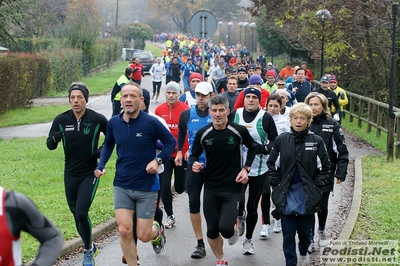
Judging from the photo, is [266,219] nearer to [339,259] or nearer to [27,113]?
[339,259]

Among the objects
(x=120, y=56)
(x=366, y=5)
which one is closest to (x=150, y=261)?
(x=366, y=5)

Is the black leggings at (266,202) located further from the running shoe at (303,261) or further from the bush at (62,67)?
the bush at (62,67)

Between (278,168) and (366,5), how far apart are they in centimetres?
1747

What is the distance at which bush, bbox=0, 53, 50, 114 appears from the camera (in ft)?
80.7

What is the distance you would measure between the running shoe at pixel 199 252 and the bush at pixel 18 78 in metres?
17.2

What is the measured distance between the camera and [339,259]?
24.8ft

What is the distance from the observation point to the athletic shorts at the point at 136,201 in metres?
6.95

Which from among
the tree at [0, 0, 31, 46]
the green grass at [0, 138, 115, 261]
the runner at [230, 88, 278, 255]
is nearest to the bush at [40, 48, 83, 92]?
the tree at [0, 0, 31, 46]

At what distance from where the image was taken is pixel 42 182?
13.0 metres

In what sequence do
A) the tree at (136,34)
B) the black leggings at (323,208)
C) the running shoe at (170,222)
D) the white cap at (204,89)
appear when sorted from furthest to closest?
1. the tree at (136,34)
2. the running shoe at (170,222)
3. the white cap at (204,89)
4. the black leggings at (323,208)

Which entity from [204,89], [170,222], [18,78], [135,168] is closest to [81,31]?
[18,78]

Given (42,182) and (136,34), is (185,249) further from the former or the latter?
(136,34)

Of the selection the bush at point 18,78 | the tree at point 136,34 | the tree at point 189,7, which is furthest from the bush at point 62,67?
the tree at point 189,7

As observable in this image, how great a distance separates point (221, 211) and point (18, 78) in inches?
803
